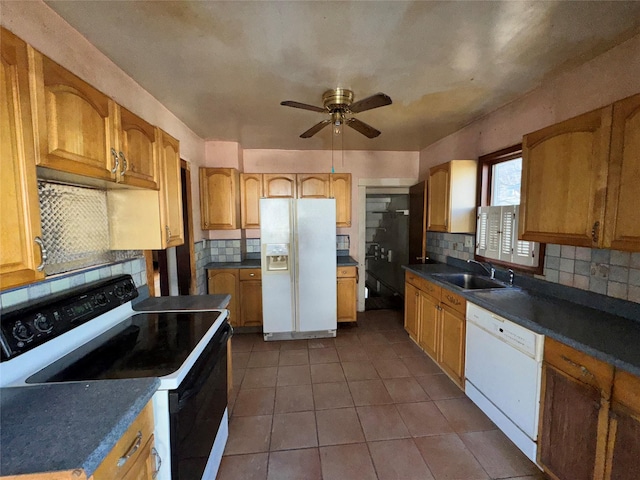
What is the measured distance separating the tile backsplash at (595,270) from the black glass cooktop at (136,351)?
2306mm

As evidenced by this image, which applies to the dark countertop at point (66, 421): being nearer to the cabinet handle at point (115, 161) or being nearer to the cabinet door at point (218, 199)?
the cabinet handle at point (115, 161)

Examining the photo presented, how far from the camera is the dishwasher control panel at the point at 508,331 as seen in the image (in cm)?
150

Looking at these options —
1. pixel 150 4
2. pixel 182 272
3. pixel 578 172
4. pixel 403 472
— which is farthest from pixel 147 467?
pixel 578 172

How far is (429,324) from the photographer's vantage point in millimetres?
2707

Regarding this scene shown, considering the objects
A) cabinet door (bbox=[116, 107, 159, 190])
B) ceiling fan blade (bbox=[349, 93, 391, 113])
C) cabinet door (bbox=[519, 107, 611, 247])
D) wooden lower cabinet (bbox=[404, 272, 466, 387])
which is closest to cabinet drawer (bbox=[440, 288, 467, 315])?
wooden lower cabinet (bbox=[404, 272, 466, 387])

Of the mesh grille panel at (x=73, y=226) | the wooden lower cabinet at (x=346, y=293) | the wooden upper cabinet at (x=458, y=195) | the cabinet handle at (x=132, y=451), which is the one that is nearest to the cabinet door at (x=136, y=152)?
the mesh grille panel at (x=73, y=226)

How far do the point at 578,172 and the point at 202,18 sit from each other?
2.08 meters

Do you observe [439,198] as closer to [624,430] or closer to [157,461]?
[624,430]

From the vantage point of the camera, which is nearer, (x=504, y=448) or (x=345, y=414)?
(x=504, y=448)

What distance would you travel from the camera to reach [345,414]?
204 cm

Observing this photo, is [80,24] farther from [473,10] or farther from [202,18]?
[473,10]

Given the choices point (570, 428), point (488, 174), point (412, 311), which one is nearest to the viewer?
point (570, 428)

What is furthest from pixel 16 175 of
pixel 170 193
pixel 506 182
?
pixel 506 182

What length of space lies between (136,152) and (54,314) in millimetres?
818
